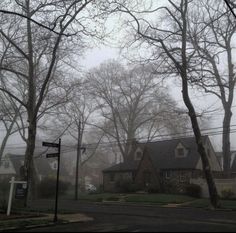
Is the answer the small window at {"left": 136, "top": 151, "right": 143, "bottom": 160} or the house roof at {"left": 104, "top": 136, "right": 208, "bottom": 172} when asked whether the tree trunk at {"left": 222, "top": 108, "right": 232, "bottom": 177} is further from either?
the small window at {"left": 136, "top": 151, "right": 143, "bottom": 160}

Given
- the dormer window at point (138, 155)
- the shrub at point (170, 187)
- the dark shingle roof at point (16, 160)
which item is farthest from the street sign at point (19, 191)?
the dark shingle roof at point (16, 160)

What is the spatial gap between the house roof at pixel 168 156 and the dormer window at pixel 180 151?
0.90ft

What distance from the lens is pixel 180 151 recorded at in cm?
5431

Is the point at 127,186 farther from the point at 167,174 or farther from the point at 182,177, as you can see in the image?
the point at 182,177

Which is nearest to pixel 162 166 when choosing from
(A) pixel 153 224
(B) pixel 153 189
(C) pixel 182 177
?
(C) pixel 182 177

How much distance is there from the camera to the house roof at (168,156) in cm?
5150

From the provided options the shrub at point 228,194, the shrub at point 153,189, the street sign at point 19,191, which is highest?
the shrub at point 153,189

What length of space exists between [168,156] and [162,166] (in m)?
2.58

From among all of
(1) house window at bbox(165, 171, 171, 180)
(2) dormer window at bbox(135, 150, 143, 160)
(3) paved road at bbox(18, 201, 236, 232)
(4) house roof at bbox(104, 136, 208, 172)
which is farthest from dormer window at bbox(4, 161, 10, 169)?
(3) paved road at bbox(18, 201, 236, 232)

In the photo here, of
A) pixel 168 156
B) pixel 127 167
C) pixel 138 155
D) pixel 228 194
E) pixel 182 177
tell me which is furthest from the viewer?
pixel 138 155

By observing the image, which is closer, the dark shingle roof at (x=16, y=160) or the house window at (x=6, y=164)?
the dark shingle roof at (x=16, y=160)

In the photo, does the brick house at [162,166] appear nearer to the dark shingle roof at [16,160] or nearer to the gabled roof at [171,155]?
the gabled roof at [171,155]

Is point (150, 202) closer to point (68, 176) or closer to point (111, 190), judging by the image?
point (111, 190)

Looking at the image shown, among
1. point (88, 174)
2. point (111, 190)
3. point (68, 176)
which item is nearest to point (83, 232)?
point (111, 190)
